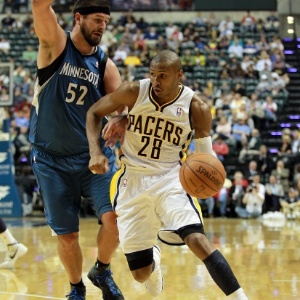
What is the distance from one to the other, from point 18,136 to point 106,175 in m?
11.2

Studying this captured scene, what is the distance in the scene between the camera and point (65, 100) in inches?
215

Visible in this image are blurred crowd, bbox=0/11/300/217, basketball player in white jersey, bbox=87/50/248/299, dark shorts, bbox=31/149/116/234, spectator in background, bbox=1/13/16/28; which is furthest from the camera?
spectator in background, bbox=1/13/16/28

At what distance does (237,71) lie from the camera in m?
20.2

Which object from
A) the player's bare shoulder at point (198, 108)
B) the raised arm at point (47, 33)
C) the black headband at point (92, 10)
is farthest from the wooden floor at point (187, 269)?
the black headband at point (92, 10)

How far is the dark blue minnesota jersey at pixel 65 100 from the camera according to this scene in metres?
5.44

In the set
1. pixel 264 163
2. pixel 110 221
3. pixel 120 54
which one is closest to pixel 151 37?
pixel 120 54

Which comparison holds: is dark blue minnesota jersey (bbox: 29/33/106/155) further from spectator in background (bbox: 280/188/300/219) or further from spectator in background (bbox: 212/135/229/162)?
spectator in background (bbox: 212/135/229/162)

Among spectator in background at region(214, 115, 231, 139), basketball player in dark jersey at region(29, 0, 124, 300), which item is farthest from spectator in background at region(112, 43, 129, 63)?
basketball player in dark jersey at region(29, 0, 124, 300)

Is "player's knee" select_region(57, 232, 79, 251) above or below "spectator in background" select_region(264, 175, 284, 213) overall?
above

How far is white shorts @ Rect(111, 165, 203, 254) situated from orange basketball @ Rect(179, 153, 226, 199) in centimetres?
20

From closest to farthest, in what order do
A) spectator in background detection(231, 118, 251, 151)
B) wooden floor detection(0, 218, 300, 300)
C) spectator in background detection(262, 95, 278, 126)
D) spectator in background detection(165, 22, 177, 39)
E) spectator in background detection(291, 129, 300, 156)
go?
wooden floor detection(0, 218, 300, 300) < spectator in background detection(291, 129, 300, 156) < spectator in background detection(231, 118, 251, 151) < spectator in background detection(262, 95, 278, 126) < spectator in background detection(165, 22, 177, 39)

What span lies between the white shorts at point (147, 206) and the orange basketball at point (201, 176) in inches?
8.0

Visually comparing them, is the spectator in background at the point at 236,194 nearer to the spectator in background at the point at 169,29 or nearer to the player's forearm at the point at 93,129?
the spectator in background at the point at 169,29

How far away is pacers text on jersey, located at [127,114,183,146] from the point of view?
5.10m
